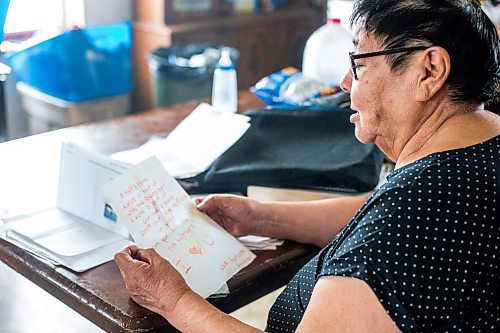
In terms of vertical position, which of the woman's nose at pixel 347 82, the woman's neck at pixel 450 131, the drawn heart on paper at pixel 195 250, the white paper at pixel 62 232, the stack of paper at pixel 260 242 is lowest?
the stack of paper at pixel 260 242

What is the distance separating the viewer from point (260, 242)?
1.60 metres

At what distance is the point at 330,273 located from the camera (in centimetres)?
108

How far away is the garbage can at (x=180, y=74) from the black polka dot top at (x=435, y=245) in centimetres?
258

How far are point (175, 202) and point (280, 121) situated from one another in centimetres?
59

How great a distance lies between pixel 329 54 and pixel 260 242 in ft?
3.29

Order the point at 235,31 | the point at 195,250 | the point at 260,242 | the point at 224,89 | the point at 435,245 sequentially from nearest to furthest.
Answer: the point at 435,245
the point at 195,250
the point at 260,242
the point at 224,89
the point at 235,31

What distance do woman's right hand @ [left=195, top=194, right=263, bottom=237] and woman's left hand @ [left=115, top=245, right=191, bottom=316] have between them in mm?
313

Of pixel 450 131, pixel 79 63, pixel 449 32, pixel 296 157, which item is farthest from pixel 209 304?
pixel 79 63

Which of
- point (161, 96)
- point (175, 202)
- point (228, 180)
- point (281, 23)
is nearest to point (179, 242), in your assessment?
point (175, 202)

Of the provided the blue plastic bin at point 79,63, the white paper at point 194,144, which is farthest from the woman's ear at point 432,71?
the blue plastic bin at point 79,63

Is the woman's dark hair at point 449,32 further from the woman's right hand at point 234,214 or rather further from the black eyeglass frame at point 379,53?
the woman's right hand at point 234,214

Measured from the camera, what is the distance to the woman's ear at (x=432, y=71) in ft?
3.72

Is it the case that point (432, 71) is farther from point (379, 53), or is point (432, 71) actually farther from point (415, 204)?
point (415, 204)

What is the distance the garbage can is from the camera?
363cm
